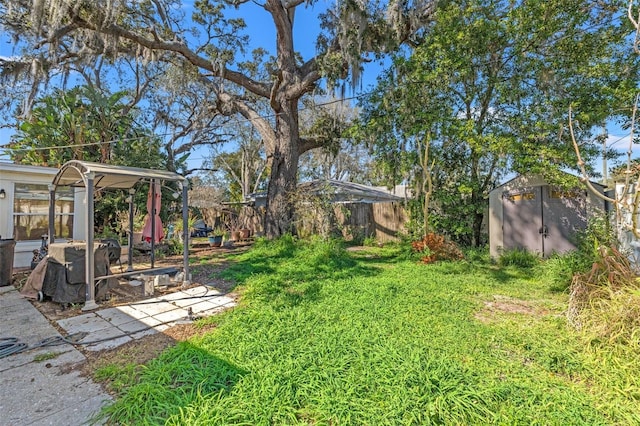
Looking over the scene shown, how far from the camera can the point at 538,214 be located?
7055 mm

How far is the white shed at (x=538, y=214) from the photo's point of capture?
6.53 metres

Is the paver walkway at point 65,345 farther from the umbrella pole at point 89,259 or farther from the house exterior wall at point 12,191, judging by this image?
the house exterior wall at point 12,191

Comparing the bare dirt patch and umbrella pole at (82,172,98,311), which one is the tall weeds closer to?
the bare dirt patch

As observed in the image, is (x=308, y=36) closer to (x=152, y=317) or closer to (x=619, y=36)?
(x=619, y=36)

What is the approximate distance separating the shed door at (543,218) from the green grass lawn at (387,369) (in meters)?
3.15

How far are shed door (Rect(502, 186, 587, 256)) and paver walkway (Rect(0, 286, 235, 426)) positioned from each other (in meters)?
6.88

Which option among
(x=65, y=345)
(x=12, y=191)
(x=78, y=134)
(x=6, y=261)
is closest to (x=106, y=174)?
(x=65, y=345)

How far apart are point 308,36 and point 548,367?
10826 mm

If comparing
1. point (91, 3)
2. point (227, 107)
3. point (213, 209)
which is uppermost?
point (91, 3)

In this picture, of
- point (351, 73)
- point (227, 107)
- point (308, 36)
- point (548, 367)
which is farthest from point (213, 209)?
point (548, 367)

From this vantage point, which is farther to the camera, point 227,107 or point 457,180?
point 227,107

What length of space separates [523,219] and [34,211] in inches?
464

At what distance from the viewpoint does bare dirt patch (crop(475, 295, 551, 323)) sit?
3.85 m

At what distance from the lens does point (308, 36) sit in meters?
10.2
